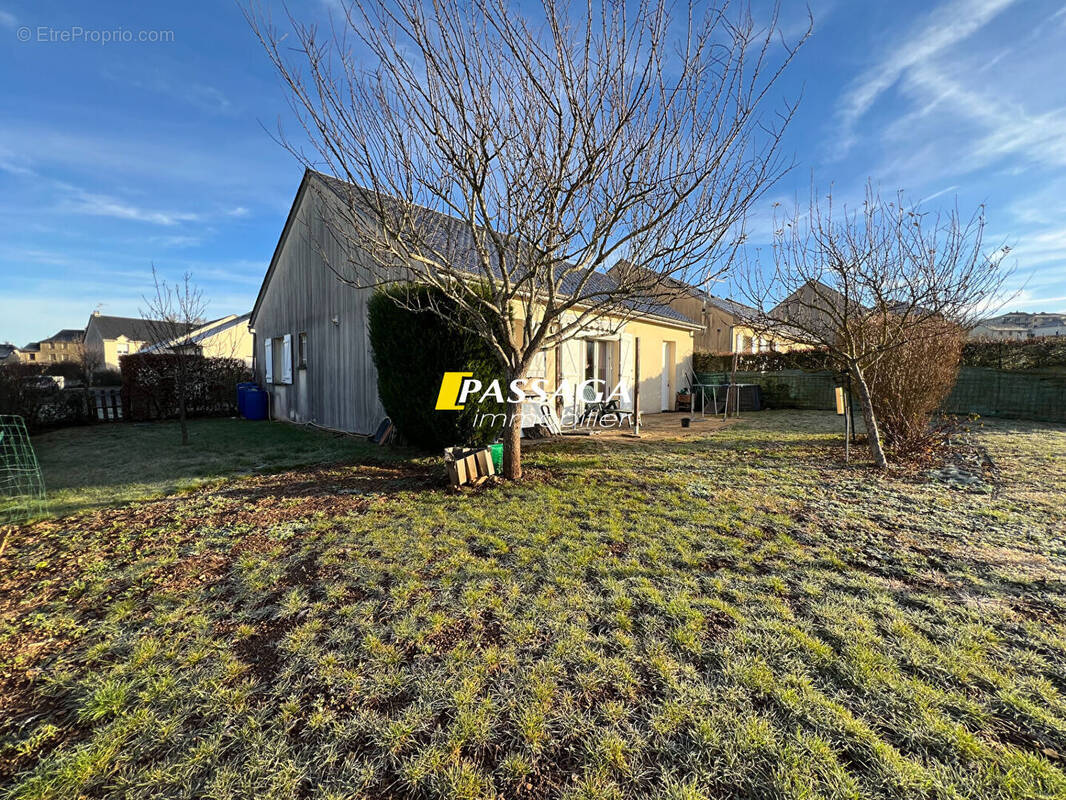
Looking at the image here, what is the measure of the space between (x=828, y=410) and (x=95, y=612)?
53.1ft

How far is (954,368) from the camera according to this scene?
729 cm

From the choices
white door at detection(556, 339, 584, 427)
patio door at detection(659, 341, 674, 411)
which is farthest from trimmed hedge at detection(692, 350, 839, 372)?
white door at detection(556, 339, 584, 427)

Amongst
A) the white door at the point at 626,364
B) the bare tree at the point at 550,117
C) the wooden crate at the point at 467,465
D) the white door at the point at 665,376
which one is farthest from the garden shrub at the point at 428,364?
the white door at the point at 665,376

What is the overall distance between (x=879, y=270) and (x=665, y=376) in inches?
296

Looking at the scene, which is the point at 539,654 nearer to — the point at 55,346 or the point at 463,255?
the point at 463,255

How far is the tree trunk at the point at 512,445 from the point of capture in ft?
17.9

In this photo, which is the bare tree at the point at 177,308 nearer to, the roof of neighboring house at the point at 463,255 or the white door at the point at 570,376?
the roof of neighboring house at the point at 463,255

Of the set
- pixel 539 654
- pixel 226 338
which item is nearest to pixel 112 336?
pixel 226 338

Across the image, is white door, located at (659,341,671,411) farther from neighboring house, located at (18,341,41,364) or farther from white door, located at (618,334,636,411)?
→ neighboring house, located at (18,341,41,364)

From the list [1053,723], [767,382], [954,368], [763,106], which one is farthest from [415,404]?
[767,382]

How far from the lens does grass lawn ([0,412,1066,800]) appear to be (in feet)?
4.99

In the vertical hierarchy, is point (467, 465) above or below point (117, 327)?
below

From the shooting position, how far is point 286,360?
11891 millimetres


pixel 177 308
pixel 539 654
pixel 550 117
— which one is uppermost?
pixel 550 117
